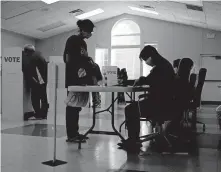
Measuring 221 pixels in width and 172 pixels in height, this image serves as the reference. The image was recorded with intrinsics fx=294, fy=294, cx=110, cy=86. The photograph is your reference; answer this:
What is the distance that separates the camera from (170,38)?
39.3ft

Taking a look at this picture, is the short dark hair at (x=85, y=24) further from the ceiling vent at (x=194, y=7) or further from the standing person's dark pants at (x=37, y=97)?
the ceiling vent at (x=194, y=7)

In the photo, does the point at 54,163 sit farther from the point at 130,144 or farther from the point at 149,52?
the point at 149,52

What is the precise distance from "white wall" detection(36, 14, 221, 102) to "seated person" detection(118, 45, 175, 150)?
9.13m

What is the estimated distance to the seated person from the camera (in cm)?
295

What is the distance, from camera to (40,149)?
318 centimetres

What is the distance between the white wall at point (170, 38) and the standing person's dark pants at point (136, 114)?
919 cm

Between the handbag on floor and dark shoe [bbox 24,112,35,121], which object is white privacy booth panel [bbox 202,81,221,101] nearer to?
dark shoe [bbox 24,112,35,121]

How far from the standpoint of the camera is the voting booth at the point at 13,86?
5.53 metres

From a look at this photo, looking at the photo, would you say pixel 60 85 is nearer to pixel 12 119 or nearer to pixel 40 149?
pixel 40 149

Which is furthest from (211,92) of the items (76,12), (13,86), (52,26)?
(13,86)

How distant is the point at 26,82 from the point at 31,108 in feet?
1.80

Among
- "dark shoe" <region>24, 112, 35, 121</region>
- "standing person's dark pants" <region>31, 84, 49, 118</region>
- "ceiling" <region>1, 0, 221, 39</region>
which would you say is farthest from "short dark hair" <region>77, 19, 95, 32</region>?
"ceiling" <region>1, 0, 221, 39</region>

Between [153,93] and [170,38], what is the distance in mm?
9436

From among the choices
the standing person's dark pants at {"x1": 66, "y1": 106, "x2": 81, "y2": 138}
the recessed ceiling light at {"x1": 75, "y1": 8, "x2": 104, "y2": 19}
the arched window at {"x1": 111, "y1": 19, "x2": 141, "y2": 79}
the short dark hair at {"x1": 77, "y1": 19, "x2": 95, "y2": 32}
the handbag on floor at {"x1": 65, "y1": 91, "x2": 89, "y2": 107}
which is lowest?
the standing person's dark pants at {"x1": 66, "y1": 106, "x2": 81, "y2": 138}
